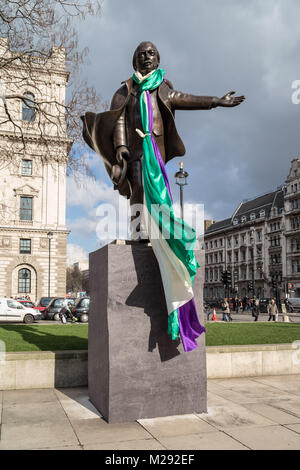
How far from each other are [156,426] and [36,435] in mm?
1306

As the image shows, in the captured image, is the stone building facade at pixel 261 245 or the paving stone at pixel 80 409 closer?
the paving stone at pixel 80 409

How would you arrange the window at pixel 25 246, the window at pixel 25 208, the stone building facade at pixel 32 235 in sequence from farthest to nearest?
1. the window at pixel 25 208
2. the window at pixel 25 246
3. the stone building facade at pixel 32 235

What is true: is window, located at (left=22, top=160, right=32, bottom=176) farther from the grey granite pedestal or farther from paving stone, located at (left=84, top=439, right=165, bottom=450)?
paving stone, located at (left=84, top=439, right=165, bottom=450)

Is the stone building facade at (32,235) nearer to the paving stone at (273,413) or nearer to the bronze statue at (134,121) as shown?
the bronze statue at (134,121)

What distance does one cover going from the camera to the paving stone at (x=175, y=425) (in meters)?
4.48

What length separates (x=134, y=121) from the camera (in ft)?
19.1

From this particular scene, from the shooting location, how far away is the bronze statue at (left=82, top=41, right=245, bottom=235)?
5.77 m

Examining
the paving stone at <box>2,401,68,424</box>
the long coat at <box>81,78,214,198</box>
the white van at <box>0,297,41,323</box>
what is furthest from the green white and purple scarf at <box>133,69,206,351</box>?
the white van at <box>0,297,41,323</box>

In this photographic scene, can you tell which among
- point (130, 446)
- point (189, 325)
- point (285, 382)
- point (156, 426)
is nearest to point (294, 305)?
point (285, 382)

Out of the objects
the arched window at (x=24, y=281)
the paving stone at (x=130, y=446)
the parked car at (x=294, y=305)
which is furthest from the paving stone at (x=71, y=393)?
the parked car at (x=294, y=305)

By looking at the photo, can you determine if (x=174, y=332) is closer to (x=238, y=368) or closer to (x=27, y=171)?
(x=238, y=368)

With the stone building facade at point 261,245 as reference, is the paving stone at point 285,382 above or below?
below

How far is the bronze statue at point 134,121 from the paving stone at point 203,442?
2.96 metres

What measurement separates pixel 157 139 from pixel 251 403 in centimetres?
389
